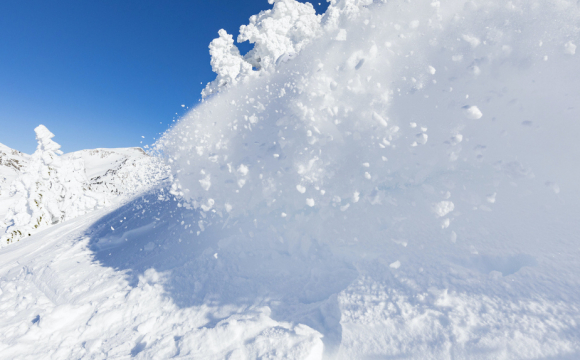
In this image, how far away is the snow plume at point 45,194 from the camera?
1575 centimetres

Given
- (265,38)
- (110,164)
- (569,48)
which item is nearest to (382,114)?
(569,48)

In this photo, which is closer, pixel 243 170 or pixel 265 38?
pixel 243 170

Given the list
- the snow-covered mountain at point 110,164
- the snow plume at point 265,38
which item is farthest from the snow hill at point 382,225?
the snow-covered mountain at point 110,164

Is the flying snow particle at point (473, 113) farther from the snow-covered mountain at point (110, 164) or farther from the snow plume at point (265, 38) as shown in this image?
the snow-covered mountain at point (110, 164)

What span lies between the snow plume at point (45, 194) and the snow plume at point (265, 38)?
46.6 ft

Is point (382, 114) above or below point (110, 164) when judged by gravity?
below

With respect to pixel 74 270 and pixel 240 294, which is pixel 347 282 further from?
pixel 74 270

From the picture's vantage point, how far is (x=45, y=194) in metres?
17.3

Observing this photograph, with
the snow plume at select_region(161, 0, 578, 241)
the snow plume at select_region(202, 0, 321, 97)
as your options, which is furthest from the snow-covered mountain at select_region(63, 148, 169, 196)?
the snow plume at select_region(161, 0, 578, 241)

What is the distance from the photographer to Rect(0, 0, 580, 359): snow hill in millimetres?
2172

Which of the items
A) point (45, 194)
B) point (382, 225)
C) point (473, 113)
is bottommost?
point (382, 225)

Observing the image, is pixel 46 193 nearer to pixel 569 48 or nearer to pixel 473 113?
pixel 473 113

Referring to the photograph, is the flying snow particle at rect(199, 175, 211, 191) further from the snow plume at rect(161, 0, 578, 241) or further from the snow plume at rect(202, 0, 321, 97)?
the snow plume at rect(202, 0, 321, 97)

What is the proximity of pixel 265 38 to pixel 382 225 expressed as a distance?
1350 cm
